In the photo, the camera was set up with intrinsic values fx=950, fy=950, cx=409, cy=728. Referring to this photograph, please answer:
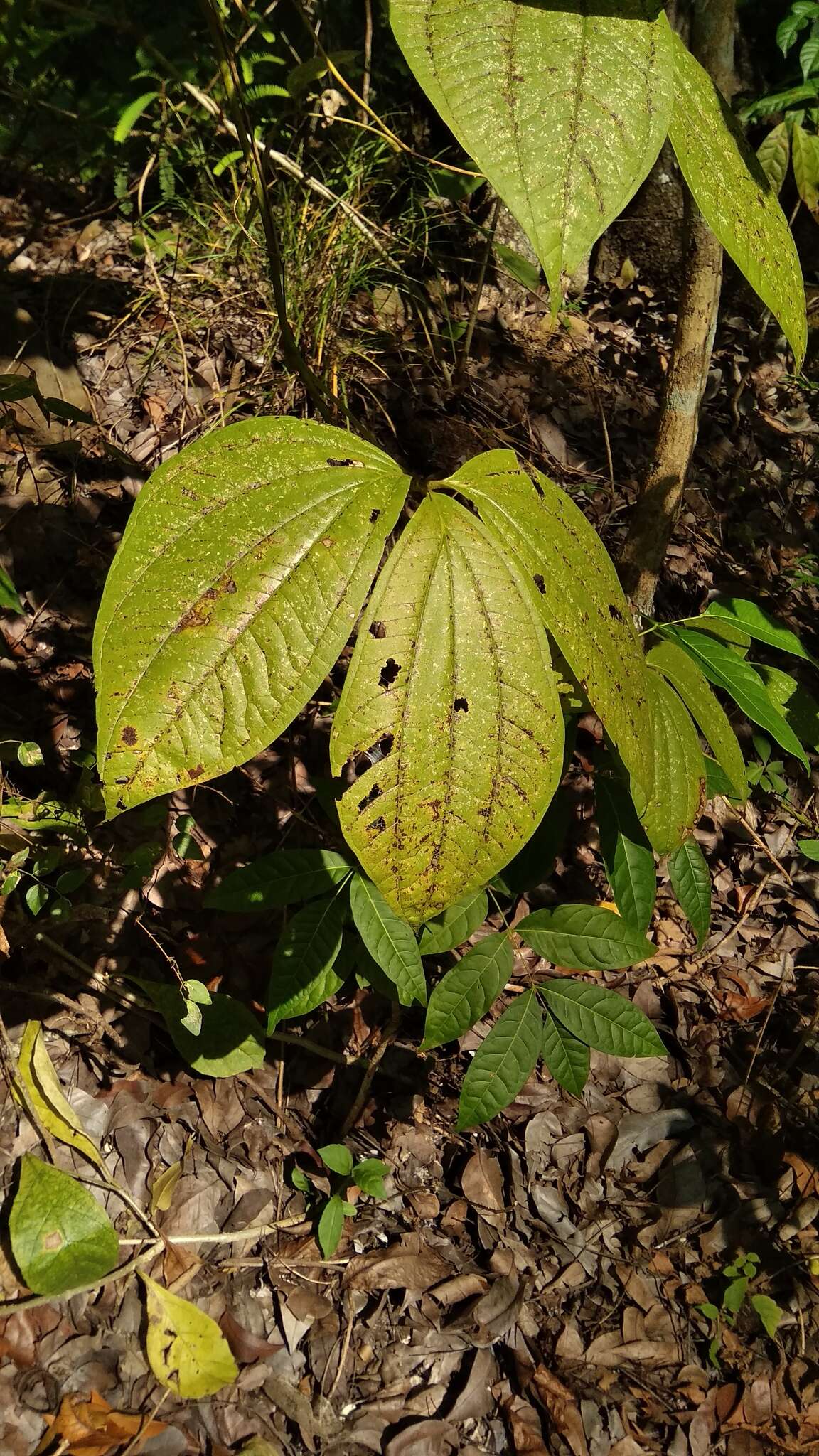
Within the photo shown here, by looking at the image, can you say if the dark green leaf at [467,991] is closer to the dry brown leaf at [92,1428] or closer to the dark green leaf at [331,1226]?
the dark green leaf at [331,1226]

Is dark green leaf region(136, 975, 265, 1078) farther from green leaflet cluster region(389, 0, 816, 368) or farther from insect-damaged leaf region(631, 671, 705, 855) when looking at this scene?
green leaflet cluster region(389, 0, 816, 368)

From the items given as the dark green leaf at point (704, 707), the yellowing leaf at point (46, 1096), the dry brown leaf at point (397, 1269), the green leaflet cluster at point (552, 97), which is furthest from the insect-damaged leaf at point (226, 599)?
the dry brown leaf at point (397, 1269)

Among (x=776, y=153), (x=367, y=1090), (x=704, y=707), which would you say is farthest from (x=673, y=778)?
(x=776, y=153)

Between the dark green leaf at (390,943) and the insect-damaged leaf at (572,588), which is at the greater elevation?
the insect-damaged leaf at (572,588)

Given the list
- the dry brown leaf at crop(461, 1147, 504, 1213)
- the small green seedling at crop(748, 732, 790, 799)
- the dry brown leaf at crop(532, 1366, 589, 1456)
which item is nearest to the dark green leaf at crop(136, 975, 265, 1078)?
the dry brown leaf at crop(461, 1147, 504, 1213)

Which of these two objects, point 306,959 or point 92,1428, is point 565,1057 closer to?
point 306,959

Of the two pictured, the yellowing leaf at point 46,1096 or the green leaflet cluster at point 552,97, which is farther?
the yellowing leaf at point 46,1096

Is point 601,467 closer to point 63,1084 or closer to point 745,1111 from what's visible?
point 745,1111
